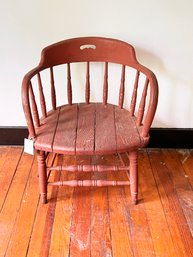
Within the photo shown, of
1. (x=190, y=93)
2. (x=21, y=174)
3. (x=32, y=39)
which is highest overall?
(x=32, y=39)

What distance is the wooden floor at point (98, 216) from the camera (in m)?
1.27

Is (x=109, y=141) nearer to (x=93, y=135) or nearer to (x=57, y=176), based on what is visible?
(x=93, y=135)

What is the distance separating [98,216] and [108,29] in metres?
0.98

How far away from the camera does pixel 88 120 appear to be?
57.9 inches

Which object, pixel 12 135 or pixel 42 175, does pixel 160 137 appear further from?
pixel 12 135

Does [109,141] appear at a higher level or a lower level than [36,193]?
higher

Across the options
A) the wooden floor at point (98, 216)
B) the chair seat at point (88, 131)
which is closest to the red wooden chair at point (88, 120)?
the chair seat at point (88, 131)

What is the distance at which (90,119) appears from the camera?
58.2 inches

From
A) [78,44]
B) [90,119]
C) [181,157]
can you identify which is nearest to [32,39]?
[78,44]

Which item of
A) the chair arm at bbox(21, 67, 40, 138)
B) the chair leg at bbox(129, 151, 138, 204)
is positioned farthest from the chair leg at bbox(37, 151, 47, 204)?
the chair leg at bbox(129, 151, 138, 204)

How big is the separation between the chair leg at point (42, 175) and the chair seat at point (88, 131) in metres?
0.10

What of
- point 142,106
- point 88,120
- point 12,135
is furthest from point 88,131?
point 12,135

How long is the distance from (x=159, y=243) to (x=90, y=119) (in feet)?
2.12

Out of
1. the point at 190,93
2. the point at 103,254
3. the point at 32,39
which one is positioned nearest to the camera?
the point at 103,254
